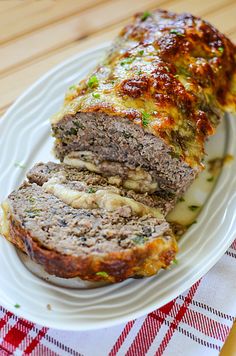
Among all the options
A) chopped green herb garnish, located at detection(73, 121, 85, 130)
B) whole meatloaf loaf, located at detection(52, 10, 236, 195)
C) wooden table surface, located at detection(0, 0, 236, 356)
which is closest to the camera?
whole meatloaf loaf, located at detection(52, 10, 236, 195)

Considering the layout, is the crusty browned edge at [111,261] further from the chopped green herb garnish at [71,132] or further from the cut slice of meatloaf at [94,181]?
the chopped green herb garnish at [71,132]

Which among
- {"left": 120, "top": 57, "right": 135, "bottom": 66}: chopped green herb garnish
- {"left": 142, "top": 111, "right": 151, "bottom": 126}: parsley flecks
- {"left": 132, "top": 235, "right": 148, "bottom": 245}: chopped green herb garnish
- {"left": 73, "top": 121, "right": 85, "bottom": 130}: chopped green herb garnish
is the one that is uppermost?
{"left": 120, "top": 57, "right": 135, "bottom": 66}: chopped green herb garnish

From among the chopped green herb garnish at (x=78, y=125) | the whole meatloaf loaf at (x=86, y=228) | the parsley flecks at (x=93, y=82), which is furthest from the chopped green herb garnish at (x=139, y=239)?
the parsley flecks at (x=93, y=82)

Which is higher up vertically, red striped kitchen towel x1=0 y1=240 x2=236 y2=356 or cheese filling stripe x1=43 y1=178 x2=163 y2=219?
cheese filling stripe x1=43 y1=178 x2=163 y2=219

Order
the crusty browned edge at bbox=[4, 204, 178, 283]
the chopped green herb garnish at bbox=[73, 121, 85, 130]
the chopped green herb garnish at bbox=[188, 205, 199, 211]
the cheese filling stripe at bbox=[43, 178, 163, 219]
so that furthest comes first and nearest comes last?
the chopped green herb garnish at bbox=[188, 205, 199, 211] < the chopped green herb garnish at bbox=[73, 121, 85, 130] < the cheese filling stripe at bbox=[43, 178, 163, 219] < the crusty browned edge at bbox=[4, 204, 178, 283]

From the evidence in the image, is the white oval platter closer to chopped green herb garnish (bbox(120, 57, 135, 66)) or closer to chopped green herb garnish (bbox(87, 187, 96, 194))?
chopped green herb garnish (bbox(87, 187, 96, 194))

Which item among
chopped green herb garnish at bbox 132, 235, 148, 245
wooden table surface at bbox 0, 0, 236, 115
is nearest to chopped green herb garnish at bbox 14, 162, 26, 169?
wooden table surface at bbox 0, 0, 236, 115

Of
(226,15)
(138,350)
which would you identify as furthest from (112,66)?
(226,15)

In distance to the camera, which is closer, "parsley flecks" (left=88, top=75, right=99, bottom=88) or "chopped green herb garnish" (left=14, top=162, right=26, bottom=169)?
"parsley flecks" (left=88, top=75, right=99, bottom=88)
